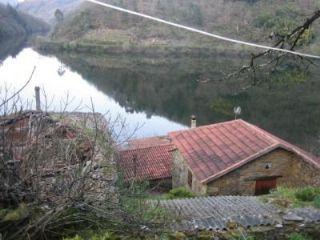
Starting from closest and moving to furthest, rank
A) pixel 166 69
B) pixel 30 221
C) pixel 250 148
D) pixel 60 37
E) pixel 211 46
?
pixel 30 221
pixel 250 148
pixel 166 69
pixel 211 46
pixel 60 37

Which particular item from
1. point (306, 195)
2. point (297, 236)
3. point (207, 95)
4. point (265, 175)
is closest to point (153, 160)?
point (265, 175)

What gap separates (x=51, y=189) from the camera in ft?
13.2

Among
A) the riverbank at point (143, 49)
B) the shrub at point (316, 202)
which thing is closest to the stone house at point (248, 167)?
the shrub at point (316, 202)

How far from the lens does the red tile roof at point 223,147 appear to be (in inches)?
484

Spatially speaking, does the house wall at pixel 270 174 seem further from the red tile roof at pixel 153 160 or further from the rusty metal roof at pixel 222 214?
the rusty metal roof at pixel 222 214

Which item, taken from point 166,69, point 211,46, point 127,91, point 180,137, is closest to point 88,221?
point 180,137

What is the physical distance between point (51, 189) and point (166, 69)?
52.3m

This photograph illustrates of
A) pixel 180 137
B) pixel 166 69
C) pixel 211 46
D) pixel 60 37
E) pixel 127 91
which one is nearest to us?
pixel 180 137

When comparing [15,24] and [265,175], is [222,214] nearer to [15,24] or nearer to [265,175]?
[265,175]

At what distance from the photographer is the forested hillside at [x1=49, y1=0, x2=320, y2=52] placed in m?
72.3

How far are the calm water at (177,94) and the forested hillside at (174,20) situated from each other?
1387 cm

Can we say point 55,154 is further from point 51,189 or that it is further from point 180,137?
point 180,137

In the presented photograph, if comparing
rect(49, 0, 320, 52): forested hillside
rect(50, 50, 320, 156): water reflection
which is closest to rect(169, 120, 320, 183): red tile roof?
rect(50, 50, 320, 156): water reflection

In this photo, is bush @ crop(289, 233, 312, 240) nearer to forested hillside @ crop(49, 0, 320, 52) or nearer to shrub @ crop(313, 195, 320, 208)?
shrub @ crop(313, 195, 320, 208)
